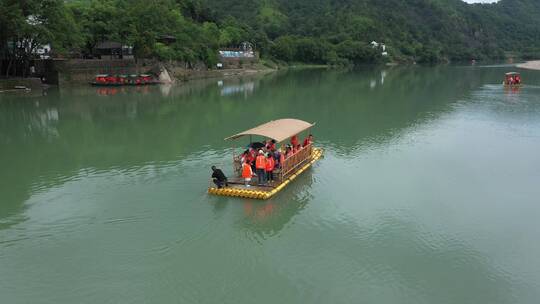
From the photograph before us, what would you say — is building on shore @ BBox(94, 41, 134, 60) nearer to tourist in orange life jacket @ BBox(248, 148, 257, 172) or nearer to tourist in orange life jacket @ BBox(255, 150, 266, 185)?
tourist in orange life jacket @ BBox(248, 148, 257, 172)

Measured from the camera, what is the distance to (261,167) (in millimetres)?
18750

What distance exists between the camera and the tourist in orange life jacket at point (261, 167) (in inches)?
731

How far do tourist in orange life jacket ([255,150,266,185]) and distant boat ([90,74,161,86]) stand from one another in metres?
54.9

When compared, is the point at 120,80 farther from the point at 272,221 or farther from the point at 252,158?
the point at 272,221

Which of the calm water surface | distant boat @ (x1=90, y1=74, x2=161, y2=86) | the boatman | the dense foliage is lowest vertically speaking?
the calm water surface

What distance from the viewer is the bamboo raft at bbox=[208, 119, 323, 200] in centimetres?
Result: 1834

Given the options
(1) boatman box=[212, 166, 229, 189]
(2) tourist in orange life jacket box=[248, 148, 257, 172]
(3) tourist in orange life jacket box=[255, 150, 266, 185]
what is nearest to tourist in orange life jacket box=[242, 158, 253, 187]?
(3) tourist in orange life jacket box=[255, 150, 266, 185]

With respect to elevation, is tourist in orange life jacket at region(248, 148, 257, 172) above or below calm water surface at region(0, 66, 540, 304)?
above

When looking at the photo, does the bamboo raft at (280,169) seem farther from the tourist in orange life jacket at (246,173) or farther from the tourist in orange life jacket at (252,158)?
the tourist in orange life jacket at (252,158)

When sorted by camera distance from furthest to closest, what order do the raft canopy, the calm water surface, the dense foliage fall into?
the dense foliage
the raft canopy
the calm water surface

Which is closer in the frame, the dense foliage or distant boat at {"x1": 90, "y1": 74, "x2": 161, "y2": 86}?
the dense foliage

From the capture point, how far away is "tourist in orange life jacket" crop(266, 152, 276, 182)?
61.8 ft

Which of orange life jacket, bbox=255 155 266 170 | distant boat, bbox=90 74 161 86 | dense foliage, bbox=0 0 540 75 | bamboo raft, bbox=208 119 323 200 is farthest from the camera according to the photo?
distant boat, bbox=90 74 161 86

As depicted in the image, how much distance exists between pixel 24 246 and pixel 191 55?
70533 mm
